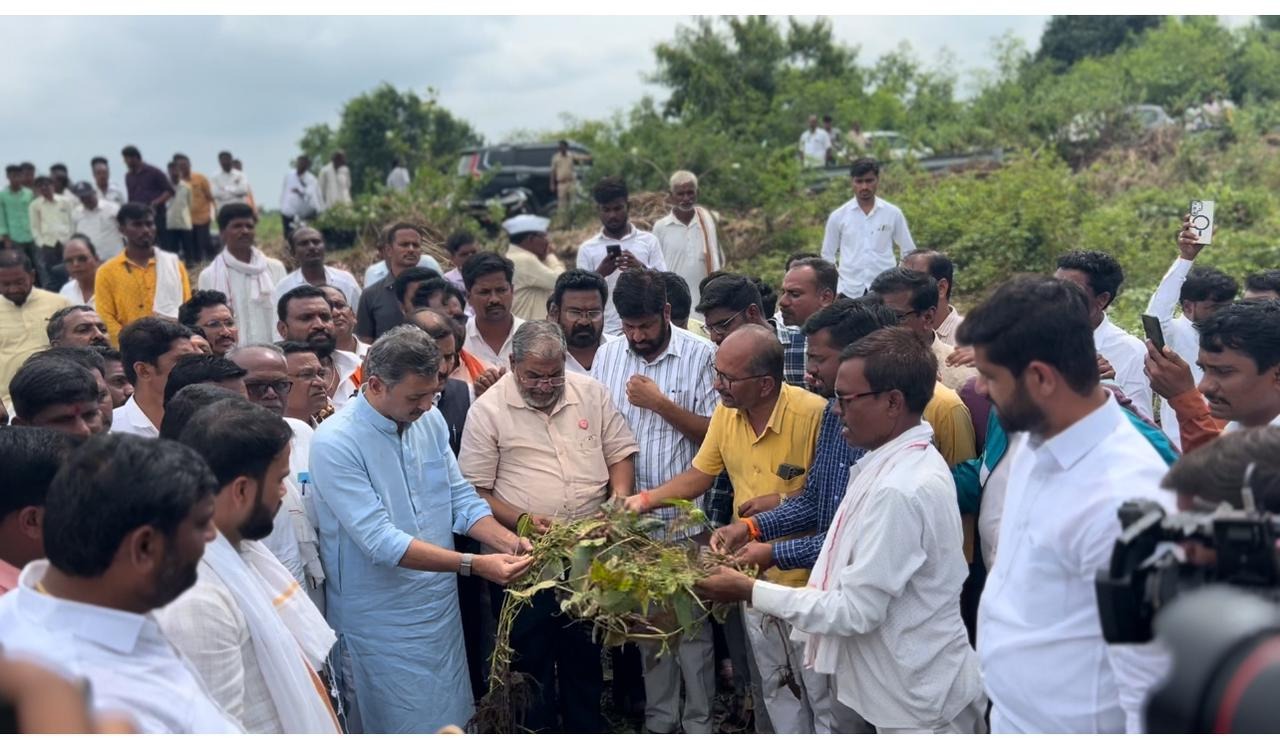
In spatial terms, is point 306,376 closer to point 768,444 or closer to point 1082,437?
point 768,444

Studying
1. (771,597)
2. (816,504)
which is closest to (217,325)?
(816,504)

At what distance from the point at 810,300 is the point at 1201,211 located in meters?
2.65

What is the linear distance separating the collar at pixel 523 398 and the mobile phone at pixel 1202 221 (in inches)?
165

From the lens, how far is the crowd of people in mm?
2678

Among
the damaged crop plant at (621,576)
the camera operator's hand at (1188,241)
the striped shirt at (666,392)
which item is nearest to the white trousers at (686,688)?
the damaged crop plant at (621,576)

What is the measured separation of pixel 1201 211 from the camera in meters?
7.41

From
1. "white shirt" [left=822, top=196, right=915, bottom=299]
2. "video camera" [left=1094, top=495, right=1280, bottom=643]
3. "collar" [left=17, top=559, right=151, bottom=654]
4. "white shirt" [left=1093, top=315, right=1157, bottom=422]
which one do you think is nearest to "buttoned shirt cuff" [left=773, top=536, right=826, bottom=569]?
"video camera" [left=1094, top=495, right=1280, bottom=643]

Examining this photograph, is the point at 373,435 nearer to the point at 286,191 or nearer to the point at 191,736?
the point at 191,736

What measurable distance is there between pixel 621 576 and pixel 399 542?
3.04 ft

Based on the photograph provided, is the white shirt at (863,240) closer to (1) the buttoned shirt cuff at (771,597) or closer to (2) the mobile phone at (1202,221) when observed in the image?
(2) the mobile phone at (1202,221)

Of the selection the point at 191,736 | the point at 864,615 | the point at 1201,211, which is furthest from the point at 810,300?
→ the point at 191,736

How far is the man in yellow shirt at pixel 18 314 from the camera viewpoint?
809 cm

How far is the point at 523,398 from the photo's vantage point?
5613mm

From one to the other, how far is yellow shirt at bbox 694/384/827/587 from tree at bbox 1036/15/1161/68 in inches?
1611
